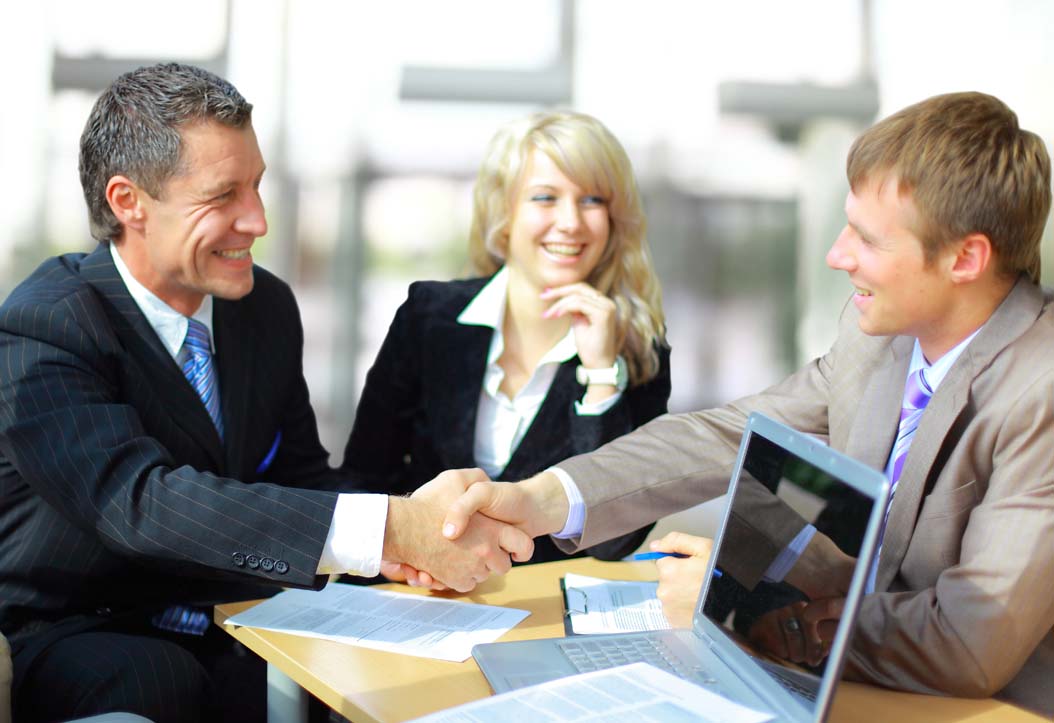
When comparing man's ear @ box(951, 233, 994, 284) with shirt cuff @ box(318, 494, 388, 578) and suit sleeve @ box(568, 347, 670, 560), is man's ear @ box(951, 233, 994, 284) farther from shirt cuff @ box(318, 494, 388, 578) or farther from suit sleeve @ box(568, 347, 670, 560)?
shirt cuff @ box(318, 494, 388, 578)

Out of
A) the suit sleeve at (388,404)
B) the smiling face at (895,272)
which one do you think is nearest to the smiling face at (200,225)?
the suit sleeve at (388,404)

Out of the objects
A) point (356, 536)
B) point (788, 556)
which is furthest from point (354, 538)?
point (788, 556)

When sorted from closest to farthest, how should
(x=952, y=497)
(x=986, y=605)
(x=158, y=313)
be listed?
1. (x=986, y=605)
2. (x=952, y=497)
3. (x=158, y=313)

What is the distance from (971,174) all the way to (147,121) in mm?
1459

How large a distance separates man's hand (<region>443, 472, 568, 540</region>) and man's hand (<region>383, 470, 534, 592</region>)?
0.02m

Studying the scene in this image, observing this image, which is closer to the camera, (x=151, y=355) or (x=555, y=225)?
(x=151, y=355)

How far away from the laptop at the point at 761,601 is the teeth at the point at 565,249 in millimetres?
1305

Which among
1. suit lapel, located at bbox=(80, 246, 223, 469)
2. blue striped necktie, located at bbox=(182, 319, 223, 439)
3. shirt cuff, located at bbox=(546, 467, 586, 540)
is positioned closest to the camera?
shirt cuff, located at bbox=(546, 467, 586, 540)

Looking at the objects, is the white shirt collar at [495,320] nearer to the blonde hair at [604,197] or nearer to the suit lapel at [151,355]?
the blonde hair at [604,197]

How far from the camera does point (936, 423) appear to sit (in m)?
1.56

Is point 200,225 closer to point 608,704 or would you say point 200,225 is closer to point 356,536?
point 356,536

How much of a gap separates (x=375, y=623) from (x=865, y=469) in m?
0.82

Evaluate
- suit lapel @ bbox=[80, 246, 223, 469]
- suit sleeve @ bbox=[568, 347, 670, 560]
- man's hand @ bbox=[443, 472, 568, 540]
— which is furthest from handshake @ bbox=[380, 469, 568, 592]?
suit lapel @ bbox=[80, 246, 223, 469]

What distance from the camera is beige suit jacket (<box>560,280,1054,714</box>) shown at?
1380 mm
